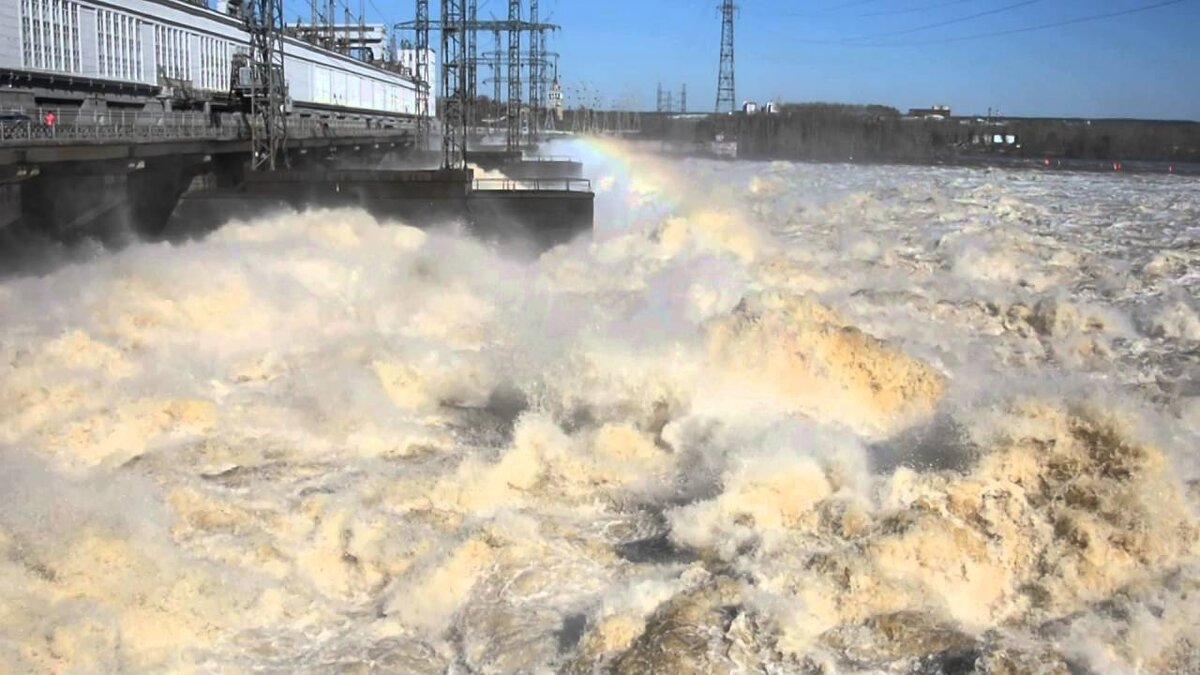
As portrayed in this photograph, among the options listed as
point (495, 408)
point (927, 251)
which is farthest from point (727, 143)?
point (495, 408)

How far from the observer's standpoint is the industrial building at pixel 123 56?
30609mm

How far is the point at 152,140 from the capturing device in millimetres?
23172

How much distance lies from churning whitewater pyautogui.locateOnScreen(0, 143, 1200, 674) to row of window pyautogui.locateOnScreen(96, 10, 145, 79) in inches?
722

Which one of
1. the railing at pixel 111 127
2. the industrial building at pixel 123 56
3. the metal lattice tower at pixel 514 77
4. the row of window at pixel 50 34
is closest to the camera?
the railing at pixel 111 127

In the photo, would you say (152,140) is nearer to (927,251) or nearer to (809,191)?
(927,251)

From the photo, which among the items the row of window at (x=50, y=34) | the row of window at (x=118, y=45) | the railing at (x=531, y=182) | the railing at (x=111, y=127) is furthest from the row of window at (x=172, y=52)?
the railing at (x=531, y=182)

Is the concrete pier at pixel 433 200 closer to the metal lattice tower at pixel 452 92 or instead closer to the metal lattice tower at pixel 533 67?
the metal lattice tower at pixel 452 92

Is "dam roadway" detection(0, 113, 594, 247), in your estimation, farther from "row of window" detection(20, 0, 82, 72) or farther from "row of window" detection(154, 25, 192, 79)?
"row of window" detection(154, 25, 192, 79)

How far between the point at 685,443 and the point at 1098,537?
15.4 feet

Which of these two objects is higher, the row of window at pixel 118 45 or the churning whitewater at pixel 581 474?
the row of window at pixel 118 45

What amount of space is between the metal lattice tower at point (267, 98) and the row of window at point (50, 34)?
713 cm

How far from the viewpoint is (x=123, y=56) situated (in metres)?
37.8

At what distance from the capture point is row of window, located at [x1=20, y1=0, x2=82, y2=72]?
31.1 meters

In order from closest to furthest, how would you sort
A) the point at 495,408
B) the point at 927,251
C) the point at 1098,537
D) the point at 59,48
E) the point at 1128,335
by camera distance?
the point at 1098,537 → the point at 495,408 → the point at 1128,335 → the point at 927,251 → the point at 59,48
